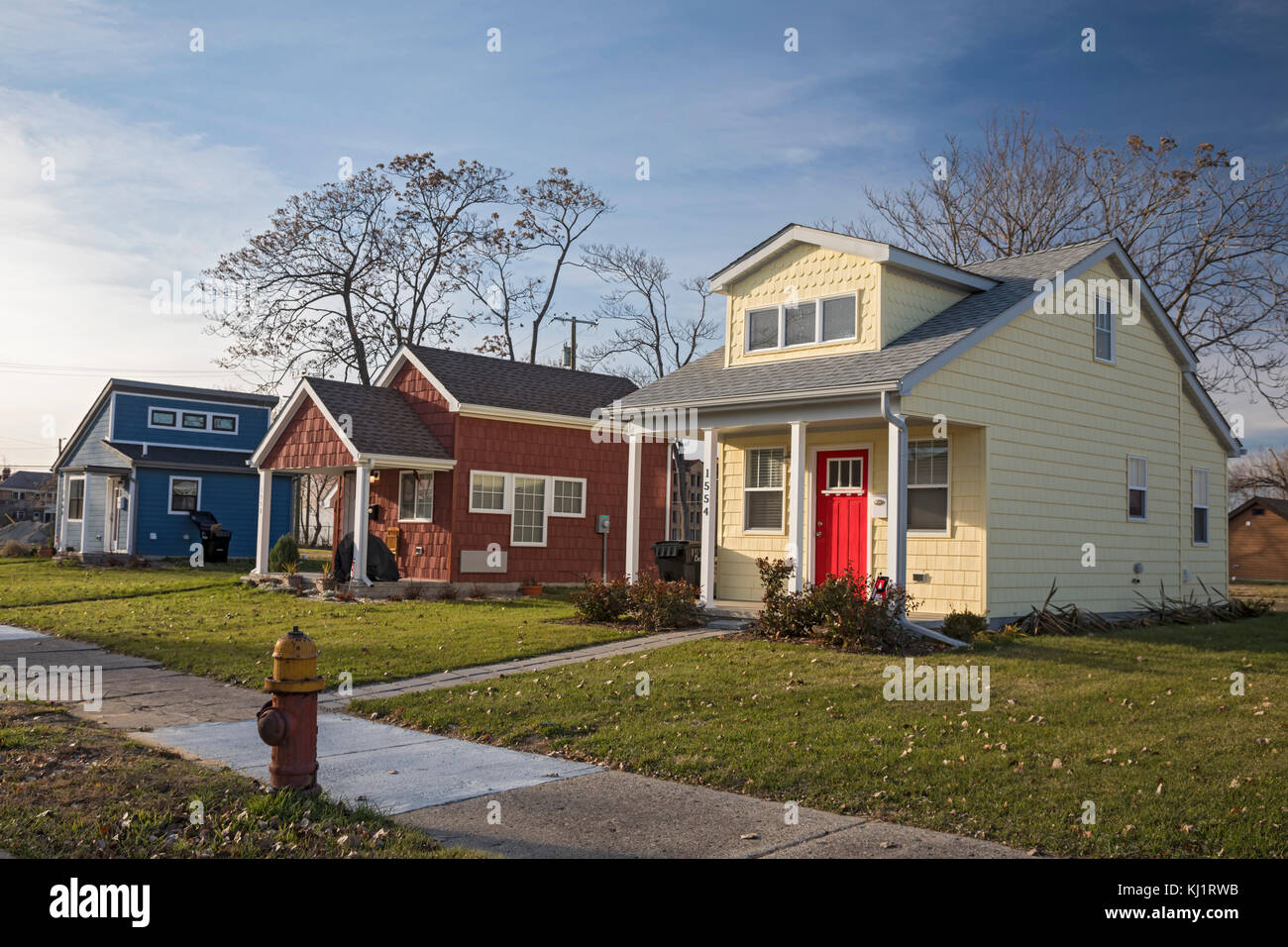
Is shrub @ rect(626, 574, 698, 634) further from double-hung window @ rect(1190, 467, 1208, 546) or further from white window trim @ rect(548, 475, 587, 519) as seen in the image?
double-hung window @ rect(1190, 467, 1208, 546)

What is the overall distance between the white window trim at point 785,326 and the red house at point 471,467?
410cm

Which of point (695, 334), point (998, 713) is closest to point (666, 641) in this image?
point (998, 713)

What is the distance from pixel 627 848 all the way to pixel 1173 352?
17436 mm

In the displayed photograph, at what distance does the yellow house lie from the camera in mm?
14812

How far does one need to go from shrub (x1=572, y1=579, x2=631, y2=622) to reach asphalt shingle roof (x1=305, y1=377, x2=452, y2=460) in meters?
6.83

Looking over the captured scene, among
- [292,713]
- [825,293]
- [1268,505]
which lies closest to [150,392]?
[825,293]

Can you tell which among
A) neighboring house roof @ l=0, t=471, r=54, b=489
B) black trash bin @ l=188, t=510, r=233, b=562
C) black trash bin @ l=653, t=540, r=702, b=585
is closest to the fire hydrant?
black trash bin @ l=653, t=540, r=702, b=585

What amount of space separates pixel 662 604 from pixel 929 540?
412 cm

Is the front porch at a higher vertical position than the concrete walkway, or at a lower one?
higher

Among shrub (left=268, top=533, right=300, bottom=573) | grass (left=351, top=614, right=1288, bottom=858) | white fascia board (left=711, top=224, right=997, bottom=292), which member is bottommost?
grass (left=351, top=614, right=1288, bottom=858)

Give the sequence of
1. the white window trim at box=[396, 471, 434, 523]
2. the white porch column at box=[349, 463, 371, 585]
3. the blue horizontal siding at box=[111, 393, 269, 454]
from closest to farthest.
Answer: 1. the white porch column at box=[349, 463, 371, 585]
2. the white window trim at box=[396, 471, 434, 523]
3. the blue horizontal siding at box=[111, 393, 269, 454]

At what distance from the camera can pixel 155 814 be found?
591cm

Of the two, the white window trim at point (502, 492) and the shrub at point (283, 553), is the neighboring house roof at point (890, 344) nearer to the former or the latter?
the white window trim at point (502, 492)

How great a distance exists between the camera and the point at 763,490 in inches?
699
